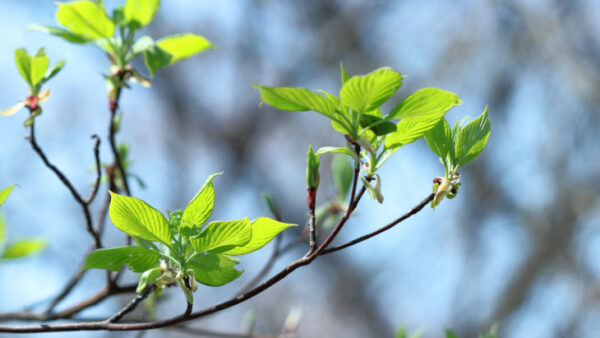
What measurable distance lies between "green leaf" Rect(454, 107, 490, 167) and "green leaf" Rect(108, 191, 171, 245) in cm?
15

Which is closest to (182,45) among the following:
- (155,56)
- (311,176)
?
(155,56)

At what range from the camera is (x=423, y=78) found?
2.83m

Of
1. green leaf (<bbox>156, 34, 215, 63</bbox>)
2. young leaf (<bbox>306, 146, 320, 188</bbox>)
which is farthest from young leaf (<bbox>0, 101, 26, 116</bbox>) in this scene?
young leaf (<bbox>306, 146, 320, 188</bbox>)

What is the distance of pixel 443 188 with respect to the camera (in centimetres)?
27

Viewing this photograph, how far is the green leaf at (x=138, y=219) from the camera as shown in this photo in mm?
248

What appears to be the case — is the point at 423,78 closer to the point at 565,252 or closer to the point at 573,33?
the point at 573,33

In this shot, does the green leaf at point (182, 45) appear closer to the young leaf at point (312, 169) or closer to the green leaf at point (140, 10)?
the green leaf at point (140, 10)

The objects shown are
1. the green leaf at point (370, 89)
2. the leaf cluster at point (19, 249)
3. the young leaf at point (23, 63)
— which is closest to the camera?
the green leaf at point (370, 89)

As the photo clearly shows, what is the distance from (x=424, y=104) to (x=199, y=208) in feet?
0.37

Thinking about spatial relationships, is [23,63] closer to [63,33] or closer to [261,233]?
[63,33]

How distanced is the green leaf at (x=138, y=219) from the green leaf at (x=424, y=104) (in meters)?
0.11

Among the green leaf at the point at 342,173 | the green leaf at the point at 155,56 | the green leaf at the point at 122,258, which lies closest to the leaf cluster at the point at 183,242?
the green leaf at the point at 122,258

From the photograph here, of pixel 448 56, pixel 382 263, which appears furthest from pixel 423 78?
pixel 382 263

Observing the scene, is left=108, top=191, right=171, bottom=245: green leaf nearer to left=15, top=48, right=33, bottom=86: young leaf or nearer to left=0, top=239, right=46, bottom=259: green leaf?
left=15, top=48, right=33, bottom=86: young leaf
